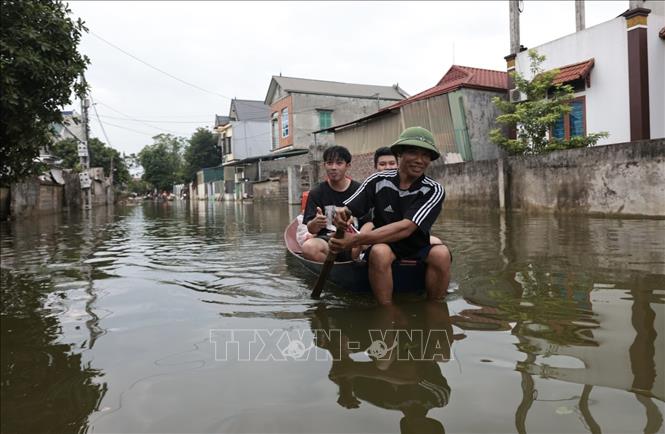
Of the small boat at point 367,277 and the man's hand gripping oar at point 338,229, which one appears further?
the small boat at point 367,277

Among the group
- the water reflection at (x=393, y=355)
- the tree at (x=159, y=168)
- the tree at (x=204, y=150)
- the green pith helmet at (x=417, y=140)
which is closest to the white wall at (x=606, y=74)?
the green pith helmet at (x=417, y=140)

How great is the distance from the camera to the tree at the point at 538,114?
40.6 feet

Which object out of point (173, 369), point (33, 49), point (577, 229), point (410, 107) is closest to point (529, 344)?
point (173, 369)

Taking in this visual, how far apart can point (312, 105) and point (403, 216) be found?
92.3 feet

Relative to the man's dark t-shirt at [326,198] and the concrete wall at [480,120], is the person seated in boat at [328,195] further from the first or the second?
the concrete wall at [480,120]

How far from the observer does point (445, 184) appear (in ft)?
47.6

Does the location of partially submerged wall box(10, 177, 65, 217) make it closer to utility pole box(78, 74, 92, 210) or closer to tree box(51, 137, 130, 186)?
utility pole box(78, 74, 92, 210)

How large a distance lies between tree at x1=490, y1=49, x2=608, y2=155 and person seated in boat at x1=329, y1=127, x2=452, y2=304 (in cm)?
1008

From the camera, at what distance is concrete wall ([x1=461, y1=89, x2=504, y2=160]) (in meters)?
15.3

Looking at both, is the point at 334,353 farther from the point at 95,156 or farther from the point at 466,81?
the point at 95,156

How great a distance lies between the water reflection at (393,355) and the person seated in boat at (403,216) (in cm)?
24

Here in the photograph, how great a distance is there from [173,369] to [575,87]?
14.3 meters

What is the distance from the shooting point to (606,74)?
12828 mm

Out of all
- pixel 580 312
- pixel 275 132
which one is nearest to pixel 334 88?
pixel 275 132
